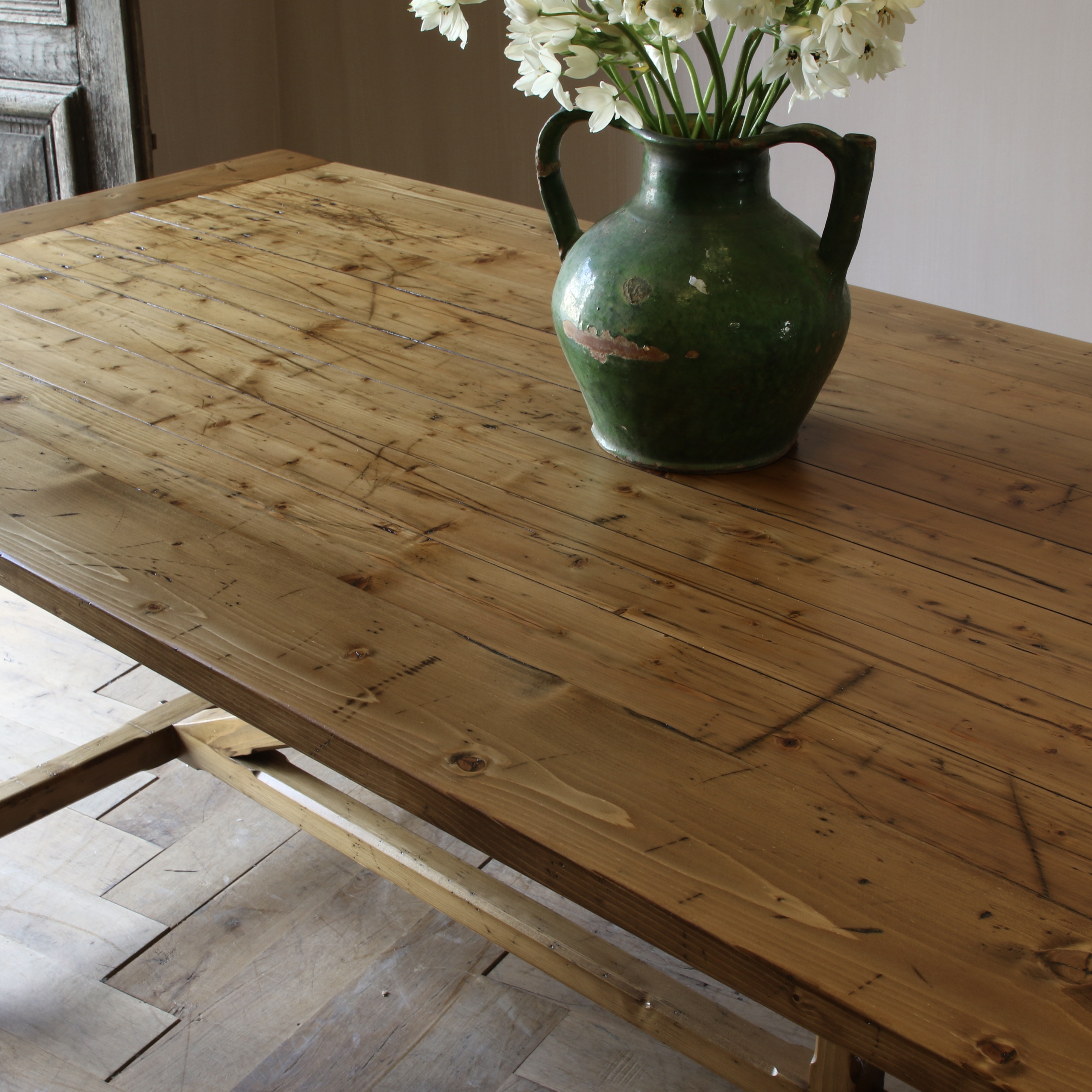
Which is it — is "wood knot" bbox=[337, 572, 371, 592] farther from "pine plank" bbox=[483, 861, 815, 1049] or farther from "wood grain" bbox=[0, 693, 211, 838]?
"wood grain" bbox=[0, 693, 211, 838]

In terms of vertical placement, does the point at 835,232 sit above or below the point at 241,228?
above

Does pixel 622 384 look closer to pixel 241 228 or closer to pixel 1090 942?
pixel 1090 942

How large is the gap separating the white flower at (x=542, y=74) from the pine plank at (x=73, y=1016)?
1077 mm

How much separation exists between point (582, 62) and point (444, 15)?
0.56 feet

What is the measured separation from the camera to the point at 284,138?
3449mm

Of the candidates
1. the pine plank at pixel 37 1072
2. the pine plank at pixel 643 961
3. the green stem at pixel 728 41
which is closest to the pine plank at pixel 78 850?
the pine plank at pixel 37 1072

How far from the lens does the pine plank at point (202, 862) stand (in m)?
1.53

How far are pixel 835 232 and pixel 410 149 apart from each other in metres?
2.73

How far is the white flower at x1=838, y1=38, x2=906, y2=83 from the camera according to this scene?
2.79 feet

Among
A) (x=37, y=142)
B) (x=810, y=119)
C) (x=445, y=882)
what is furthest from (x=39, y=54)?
(x=445, y=882)

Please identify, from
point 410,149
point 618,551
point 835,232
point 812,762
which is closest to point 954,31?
point 410,149

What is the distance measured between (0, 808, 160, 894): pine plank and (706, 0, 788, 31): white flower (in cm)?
128

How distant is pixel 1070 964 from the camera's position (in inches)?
22.7

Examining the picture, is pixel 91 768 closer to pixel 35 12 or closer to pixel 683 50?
pixel 683 50
